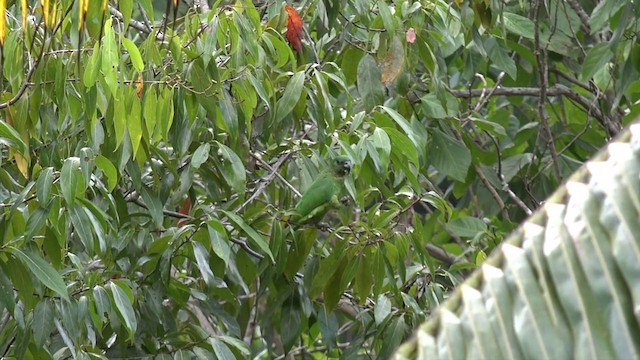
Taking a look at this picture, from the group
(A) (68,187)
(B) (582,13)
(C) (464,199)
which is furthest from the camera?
(C) (464,199)

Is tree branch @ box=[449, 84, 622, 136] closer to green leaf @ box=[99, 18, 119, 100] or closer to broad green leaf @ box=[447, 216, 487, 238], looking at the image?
broad green leaf @ box=[447, 216, 487, 238]

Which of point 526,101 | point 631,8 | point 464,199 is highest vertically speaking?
point 631,8

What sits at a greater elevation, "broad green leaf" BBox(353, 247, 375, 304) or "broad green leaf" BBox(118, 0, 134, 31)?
"broad green leaf" BBox(118, 0, 134, 31)

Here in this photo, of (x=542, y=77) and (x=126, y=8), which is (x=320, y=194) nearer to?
(x=126, y=8)

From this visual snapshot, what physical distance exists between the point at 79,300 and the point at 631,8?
2132 mm

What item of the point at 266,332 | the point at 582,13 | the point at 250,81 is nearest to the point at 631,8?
the point at 582,13

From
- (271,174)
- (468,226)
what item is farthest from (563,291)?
(468,226)

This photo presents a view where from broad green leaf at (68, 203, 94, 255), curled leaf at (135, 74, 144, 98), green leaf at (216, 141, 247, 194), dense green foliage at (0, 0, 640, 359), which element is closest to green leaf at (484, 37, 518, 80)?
dense green foliage at (0, 0, 640, 359)

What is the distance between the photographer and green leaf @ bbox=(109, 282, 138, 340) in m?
2.95

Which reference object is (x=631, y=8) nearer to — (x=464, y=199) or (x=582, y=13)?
(x=582, y=13)

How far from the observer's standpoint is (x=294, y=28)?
3.49 m

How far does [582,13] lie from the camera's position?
15.7 feet

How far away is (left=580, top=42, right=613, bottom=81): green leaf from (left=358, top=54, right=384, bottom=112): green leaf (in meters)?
0.95

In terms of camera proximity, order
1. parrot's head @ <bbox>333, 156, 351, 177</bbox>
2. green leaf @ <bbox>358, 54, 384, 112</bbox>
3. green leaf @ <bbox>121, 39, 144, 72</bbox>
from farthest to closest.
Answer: green leaf @ <bbox>358, 54, 384, 112</bbox> < parrot's head @ <bbox>333, 156, 351, 177</bbox> < green leaf @ <bbox>121, 39, 144, 72</bbox>
